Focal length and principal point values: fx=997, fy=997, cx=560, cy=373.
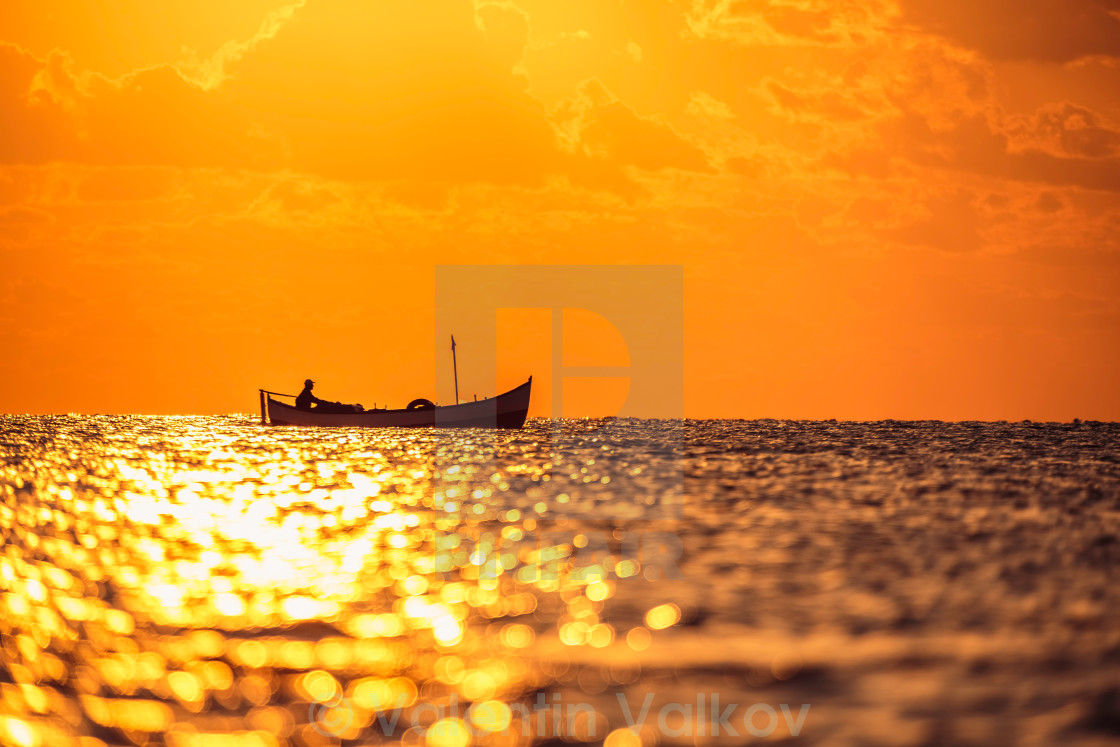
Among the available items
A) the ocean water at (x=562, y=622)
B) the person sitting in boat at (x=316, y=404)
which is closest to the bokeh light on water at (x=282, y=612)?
the ocean water at (x=562, y=622)

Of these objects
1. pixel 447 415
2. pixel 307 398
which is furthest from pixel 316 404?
pixel 447 415

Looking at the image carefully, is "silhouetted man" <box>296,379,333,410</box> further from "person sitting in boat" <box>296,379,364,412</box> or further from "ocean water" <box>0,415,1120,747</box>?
"ocean water" <box>0,415,1120,747</box>

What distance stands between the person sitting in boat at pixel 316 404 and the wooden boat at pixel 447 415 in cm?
52

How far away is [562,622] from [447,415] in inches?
3590

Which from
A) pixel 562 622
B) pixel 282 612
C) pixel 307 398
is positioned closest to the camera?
pixel 562 622

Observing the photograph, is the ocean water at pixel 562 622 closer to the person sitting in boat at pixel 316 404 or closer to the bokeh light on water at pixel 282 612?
the bokeh light on water at pixel 282 612

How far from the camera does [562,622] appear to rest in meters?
15.2

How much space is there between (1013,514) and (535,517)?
1389cm

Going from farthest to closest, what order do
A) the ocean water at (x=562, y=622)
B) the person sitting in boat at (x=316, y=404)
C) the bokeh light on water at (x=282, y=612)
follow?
1. the person sitting in boat at (x=316, y=404)
2. the bokeh light on water at (x=282, y=612)
3. the ocean water at (x=562, y=622)

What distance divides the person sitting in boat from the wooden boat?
522 mm

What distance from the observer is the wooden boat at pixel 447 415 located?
342 feet

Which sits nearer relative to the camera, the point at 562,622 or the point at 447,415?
the point at 562,622

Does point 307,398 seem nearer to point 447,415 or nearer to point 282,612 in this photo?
point 447,415

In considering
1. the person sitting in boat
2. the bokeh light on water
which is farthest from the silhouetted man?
the bokeh light on water
